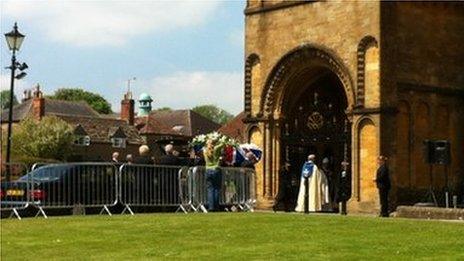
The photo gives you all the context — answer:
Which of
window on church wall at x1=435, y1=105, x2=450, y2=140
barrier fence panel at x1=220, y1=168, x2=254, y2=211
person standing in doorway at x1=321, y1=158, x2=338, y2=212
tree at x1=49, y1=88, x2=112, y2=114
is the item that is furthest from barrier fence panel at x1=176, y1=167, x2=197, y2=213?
tree at x1=49, y1=88, x2=112, y2=114

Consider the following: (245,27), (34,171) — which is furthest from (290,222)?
(245,27)

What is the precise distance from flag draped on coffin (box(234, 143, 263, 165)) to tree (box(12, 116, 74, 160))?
52.5 m

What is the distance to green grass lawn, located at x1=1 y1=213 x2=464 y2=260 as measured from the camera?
453 inches

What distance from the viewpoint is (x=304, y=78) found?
31.6 meters

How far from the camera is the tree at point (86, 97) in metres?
130

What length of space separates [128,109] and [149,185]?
82017 mm

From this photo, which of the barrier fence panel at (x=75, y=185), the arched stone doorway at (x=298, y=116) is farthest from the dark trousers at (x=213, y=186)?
the arched stone doorway at (x=298, y=116)

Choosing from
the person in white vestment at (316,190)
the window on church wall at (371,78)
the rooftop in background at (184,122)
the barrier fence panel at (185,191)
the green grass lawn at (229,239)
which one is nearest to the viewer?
the green grass lawn at (229,239)

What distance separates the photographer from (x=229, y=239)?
13.3m

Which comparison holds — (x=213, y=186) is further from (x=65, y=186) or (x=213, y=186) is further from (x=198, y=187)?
(x=65, y=186)

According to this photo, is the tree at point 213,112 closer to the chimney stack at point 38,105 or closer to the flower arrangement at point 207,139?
the chimney stack at point 38,105

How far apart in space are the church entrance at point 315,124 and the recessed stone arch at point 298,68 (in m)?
0.51

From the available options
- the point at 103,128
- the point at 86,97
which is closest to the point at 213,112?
the point at 86,97

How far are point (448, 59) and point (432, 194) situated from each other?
16.0ft
